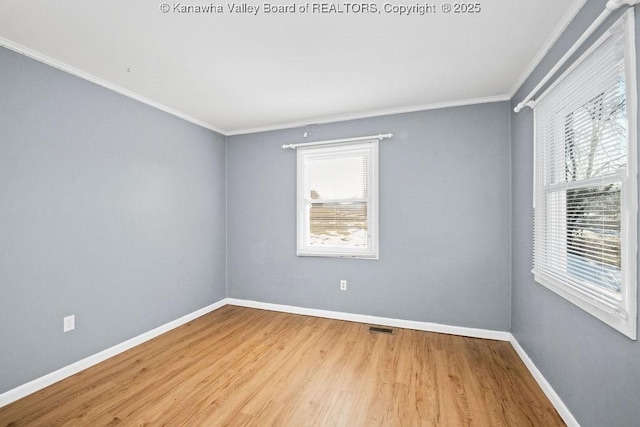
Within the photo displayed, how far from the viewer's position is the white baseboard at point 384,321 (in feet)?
9.47

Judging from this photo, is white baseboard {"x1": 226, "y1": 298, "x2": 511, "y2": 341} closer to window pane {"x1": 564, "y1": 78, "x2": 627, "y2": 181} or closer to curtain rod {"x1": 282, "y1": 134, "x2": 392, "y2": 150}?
window pane {"x1": 564, "y1": 78, "x2": 627, "y2": 181}

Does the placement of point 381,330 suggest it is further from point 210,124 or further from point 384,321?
point 210,124

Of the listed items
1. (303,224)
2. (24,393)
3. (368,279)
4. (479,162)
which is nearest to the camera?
(24,393)

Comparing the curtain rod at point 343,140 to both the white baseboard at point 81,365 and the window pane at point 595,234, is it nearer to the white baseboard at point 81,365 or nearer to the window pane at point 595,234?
the window pane at point 595,234

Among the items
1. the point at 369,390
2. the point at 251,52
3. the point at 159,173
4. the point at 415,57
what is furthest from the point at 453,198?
the point at 159,173

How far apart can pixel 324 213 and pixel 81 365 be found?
2.74 m

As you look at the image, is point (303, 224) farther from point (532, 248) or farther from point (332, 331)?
point (532, 248)

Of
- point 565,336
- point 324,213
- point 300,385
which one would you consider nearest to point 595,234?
point 565,336

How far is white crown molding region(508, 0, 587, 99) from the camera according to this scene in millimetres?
1603

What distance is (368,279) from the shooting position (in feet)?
10.9

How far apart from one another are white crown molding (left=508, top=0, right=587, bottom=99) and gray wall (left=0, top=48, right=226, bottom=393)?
353cm

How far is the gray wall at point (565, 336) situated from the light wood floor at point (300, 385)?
28cm

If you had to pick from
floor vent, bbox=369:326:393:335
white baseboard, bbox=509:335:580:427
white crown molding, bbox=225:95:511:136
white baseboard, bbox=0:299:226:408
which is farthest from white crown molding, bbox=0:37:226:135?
A: white baseboard, bbox=509:335:580:427

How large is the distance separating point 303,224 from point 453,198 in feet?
5.99
